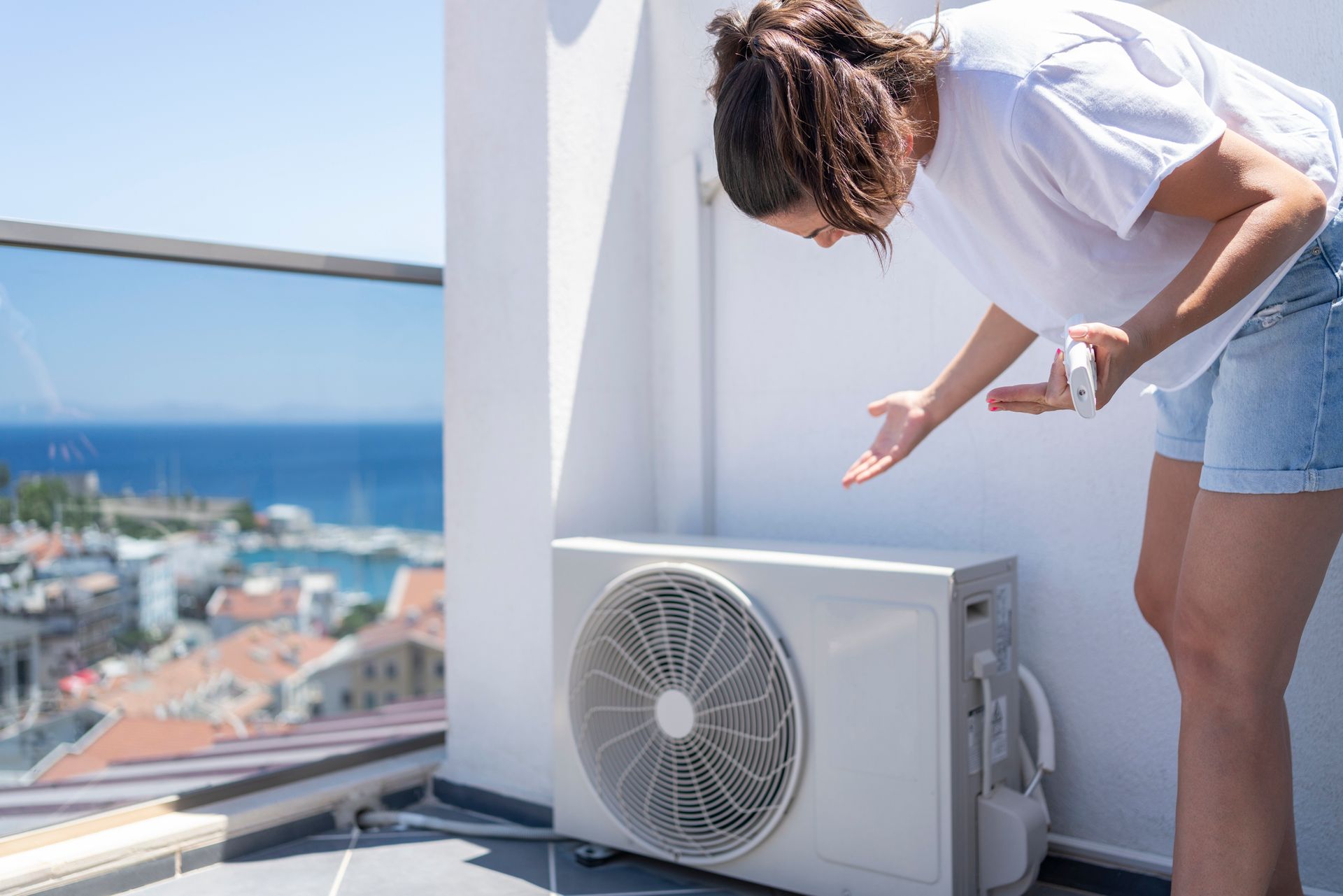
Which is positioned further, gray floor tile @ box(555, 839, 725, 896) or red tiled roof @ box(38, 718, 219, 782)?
red tiled roof @ box(38, 718, 219, 782)

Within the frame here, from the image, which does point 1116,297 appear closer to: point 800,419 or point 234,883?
point 800,419

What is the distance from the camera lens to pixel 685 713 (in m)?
1.76

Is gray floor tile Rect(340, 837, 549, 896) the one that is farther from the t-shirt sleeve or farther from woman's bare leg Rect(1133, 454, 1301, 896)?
the t-shirt sleeve

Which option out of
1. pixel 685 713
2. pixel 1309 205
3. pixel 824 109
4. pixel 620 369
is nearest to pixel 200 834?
pixel 685 713

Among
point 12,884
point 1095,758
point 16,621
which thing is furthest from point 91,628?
point 1095,758

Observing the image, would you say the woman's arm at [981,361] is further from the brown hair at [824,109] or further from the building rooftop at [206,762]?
the building rooftop at [206,762]

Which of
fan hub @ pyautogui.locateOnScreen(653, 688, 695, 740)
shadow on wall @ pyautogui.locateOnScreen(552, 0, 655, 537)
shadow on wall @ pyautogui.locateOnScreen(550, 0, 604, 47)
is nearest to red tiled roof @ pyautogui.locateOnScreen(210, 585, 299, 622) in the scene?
shadow on wall @ pyautogui.locateOnScreen(552, 0, 655, 537)

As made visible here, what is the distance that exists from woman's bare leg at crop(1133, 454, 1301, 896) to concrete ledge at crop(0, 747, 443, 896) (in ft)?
5.85

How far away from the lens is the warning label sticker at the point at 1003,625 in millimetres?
1636

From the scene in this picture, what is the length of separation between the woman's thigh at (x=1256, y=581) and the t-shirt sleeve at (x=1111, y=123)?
12.9 inches

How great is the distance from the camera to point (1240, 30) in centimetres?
159

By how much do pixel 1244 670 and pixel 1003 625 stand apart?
69 cm

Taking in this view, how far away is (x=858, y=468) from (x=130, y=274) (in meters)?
1.76

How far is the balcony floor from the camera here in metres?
1.83
